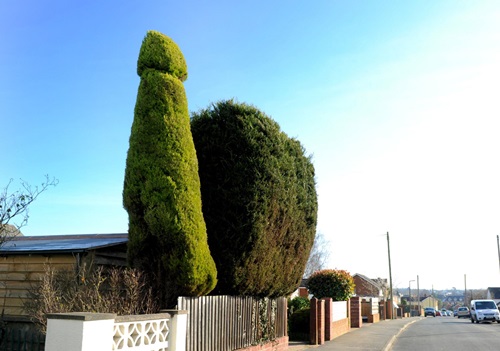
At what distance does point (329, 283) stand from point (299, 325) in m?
3.27

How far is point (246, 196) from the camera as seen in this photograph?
10.2 meters

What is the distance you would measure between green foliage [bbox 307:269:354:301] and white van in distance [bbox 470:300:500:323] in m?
19.5

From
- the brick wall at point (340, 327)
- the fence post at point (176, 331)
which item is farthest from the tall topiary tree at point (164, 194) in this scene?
the brick wall at point (340, 327)

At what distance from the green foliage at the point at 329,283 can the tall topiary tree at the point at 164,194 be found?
12717mm

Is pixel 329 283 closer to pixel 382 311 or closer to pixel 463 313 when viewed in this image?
pixel 382 311

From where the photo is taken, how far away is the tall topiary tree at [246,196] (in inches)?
400

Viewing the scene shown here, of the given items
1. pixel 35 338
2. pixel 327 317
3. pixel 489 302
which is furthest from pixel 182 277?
pixel 489 302

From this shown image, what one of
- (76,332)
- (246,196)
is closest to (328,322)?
(246,196)

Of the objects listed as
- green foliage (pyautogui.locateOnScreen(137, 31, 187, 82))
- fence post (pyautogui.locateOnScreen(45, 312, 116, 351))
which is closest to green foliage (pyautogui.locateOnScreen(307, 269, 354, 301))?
green foliage (pyautogui.locateOnScreen(137, 31, 187, 82))

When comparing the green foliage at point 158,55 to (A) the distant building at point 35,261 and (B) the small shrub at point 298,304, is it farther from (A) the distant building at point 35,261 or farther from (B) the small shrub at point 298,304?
(B) the small shrub at point 298,304

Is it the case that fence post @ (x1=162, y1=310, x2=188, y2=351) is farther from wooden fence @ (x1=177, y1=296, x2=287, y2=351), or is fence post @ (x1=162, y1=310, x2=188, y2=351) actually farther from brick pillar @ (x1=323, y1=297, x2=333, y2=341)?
brick pillar @ (x1=323, y1=297, x2=333, y2=341)

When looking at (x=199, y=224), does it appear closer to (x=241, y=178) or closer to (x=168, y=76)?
(x=241, y=178)

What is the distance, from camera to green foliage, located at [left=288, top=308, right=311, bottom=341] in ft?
58.3

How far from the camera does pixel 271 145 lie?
1125 centimetres
